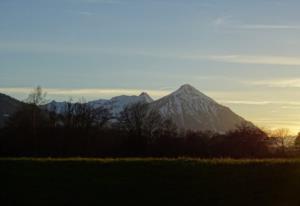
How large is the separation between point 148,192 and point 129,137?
46151 mm

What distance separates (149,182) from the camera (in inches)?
1162

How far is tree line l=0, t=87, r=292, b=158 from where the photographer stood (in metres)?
68.9

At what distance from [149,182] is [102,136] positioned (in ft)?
179

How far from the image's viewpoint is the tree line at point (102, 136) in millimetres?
68938

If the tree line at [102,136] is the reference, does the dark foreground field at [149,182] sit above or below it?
below

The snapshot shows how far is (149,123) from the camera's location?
98562mm

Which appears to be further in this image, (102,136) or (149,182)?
(102,136)

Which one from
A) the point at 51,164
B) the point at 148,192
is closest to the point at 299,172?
the point at 148,192

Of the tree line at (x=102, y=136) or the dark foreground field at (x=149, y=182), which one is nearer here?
the dark foreground field at (x=149, y=182)

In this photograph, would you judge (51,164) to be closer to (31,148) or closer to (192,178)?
(192,178)

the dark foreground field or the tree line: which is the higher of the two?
the tree line

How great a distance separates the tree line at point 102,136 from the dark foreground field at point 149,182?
29947 millimetres

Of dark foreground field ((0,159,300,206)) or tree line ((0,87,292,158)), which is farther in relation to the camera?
tree line ((0,87,292,158))

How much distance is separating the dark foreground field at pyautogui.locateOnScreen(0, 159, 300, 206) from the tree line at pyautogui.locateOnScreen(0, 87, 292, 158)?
29947 millimetres
